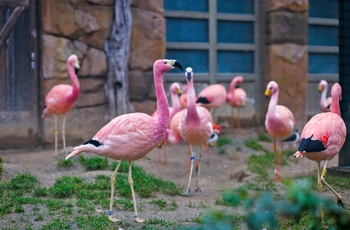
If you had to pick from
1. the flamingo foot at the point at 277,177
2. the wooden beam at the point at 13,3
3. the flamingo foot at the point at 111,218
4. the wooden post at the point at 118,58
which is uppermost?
the wooden beam at the point at 13,3

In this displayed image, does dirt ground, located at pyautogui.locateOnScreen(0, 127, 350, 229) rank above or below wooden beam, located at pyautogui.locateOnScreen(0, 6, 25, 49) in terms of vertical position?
below

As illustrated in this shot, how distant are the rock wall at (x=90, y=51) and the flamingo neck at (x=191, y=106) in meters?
2.95

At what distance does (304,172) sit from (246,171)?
700 mm

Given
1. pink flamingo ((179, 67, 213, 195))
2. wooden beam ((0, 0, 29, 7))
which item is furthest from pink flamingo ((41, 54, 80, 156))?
pink flamingo ((179, 67, 213, 195))

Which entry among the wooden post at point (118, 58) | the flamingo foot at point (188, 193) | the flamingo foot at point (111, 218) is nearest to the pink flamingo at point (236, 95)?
the wooden post at point (118, 58)

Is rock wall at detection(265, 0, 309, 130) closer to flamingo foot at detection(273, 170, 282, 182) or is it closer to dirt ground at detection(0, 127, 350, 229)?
dirt ground at detection(0, 127, 350, 229)

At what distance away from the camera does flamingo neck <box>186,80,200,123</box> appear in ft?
17.9

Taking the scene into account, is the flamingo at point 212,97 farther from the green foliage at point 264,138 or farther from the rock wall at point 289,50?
the rock wall at point 289,50

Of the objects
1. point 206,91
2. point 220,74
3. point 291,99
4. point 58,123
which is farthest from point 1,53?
point 291,99

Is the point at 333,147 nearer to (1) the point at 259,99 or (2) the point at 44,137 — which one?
(2) the point at 44,137

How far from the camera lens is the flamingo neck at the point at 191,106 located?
5469mm

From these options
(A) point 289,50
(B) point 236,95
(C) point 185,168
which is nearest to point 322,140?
(C) point 185,168

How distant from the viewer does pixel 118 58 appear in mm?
8266

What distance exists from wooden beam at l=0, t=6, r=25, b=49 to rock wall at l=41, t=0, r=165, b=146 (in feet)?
1.13
